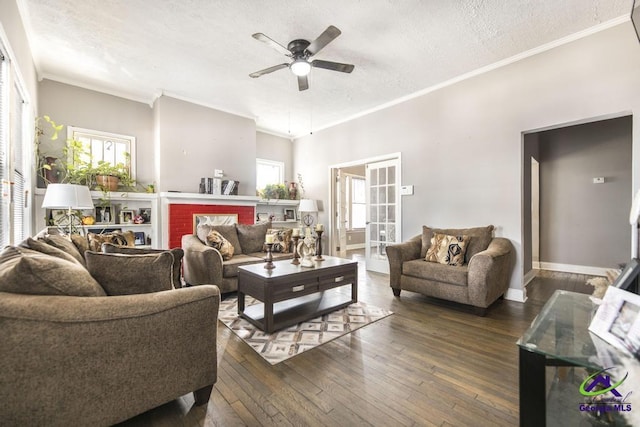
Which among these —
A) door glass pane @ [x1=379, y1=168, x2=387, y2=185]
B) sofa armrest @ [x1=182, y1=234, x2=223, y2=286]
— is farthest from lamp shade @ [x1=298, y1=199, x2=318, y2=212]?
sofa armrest @ [x1=182, y1=234, x2=223, y2=286]

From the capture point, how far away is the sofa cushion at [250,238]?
164 inches

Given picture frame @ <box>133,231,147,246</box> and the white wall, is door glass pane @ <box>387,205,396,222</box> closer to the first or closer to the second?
the white wall

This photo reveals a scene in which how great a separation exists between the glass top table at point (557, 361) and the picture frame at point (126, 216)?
16.1 feet

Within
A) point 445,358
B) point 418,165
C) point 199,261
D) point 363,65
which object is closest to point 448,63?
point 363,65

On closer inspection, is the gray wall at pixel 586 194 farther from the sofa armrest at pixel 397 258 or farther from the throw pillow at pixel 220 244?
the throw pillow at pixel 220 244

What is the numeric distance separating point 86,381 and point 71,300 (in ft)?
1.13

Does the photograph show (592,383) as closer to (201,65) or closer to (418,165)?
(418,165)

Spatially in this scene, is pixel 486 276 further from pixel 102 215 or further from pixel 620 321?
pixel 102 215

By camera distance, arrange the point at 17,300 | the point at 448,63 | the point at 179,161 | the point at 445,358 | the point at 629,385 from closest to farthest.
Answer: the point at 629,385 → the point at 17,300 → the point at 445,358 → the point at 448,63 → the point at 179,161

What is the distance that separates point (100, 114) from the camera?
13.9 feet

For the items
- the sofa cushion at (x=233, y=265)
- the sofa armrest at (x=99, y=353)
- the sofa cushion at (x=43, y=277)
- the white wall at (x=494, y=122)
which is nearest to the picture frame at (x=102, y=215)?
the sofa cushion at (x=233, y=265)

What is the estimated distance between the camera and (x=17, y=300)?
106cm

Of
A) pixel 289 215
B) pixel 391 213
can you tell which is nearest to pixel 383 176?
pixel 391 213

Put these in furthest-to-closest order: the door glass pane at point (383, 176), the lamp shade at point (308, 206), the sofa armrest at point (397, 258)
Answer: the lamp shade at point (308, 206) → the door glass pane at point (383, 176) → the sofa armrest at point (397, 258)
